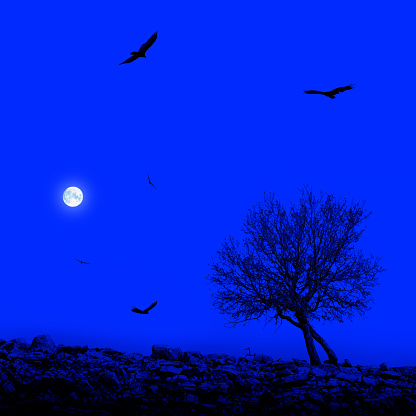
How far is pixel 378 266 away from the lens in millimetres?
20281

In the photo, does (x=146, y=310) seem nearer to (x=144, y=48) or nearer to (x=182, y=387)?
(x=182, y=387)

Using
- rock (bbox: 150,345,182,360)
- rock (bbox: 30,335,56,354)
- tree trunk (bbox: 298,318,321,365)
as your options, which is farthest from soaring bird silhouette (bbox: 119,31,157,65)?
tree trunk (bbox: 298,318,321,365)

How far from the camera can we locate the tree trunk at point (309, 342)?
723 inches

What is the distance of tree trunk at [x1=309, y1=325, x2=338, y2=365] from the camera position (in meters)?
18.4

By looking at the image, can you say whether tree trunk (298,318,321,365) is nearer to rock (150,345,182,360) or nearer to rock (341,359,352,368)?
rock (341,359,352,368)

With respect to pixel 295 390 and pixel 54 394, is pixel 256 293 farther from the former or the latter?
pixel 54 394

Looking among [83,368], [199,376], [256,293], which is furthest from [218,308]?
[83,368]

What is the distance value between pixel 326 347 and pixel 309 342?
0.79 m

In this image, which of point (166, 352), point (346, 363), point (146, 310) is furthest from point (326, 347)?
point (146, 310)

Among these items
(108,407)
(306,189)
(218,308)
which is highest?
(306,189)

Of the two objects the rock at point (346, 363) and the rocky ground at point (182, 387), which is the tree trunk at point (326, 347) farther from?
the rocky ground at point (182, 387)

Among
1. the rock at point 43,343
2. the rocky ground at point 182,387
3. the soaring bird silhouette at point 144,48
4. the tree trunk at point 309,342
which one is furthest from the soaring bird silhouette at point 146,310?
the tree trunk at point 309,342

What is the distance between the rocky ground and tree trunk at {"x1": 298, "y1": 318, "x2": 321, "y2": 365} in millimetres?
2613

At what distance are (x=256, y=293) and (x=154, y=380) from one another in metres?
8.62
